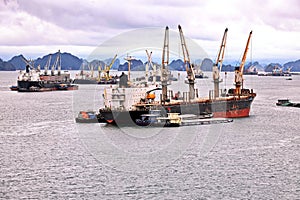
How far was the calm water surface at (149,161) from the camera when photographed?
3105 cm

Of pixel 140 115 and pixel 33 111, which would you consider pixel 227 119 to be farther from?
pixel 33 111

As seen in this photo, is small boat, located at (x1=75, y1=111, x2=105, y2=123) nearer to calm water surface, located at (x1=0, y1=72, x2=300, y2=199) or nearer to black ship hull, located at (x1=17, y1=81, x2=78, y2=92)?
calm water surface, located at (x1=0, y1=72, x2=300, y2=199)

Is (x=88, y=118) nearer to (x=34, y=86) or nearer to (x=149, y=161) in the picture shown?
(x=149, y=161)

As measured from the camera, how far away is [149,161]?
39.0 m

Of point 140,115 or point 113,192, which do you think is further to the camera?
point 140,115

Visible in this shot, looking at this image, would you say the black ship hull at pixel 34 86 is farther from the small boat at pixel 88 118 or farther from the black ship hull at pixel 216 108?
the small boat at pixel 88 118

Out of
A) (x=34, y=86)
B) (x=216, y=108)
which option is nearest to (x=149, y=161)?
(x=216, y=108)

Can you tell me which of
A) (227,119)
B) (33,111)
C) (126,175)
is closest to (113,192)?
(126,175)

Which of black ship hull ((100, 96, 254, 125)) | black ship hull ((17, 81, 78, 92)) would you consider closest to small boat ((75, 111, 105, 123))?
black ship hull ((100, 96, 254, 125))

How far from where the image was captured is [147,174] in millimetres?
35188

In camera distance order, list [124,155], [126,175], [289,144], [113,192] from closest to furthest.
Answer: [113,192] → [126,175] → [124,155] → [289,144]

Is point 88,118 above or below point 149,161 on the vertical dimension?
above

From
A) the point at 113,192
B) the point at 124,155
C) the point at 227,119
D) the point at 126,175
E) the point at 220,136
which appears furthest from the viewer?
the point at 227,119

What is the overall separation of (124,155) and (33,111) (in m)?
39.6
